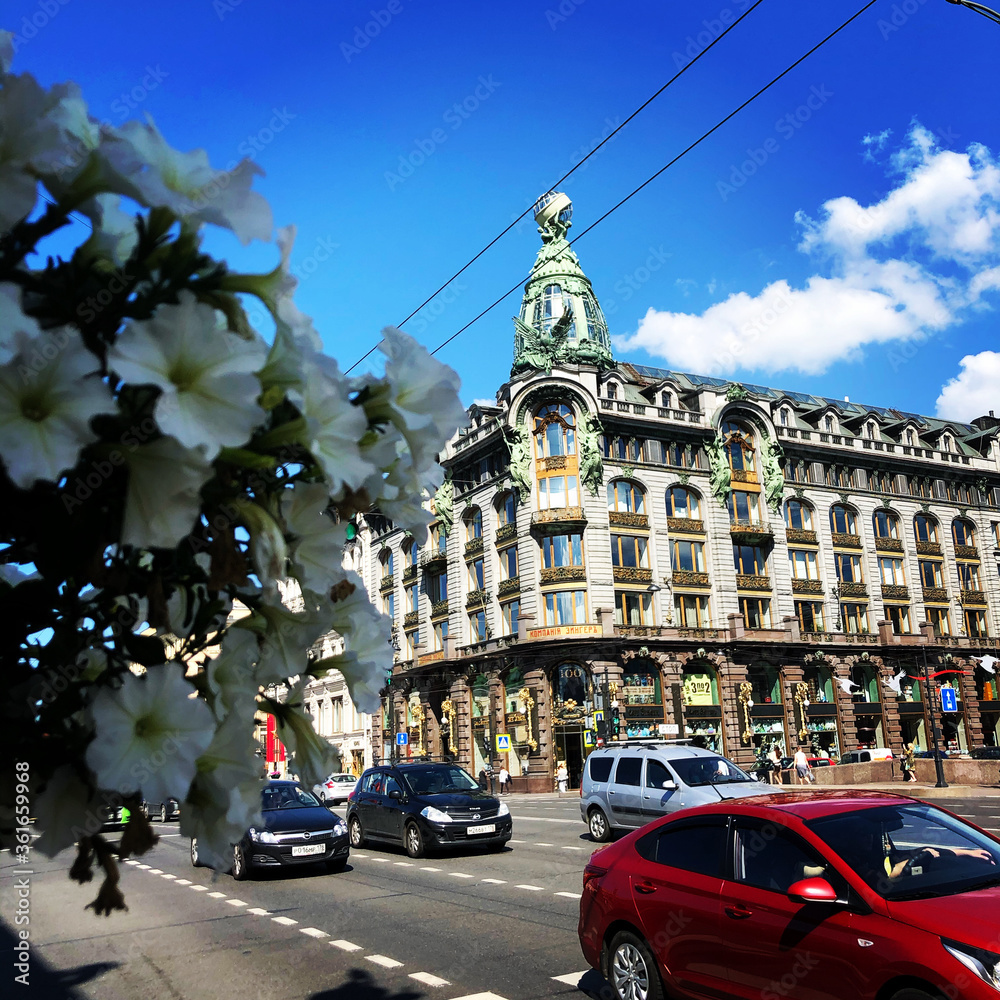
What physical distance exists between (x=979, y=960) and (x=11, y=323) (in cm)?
544

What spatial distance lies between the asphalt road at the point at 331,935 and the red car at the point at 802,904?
100 cm

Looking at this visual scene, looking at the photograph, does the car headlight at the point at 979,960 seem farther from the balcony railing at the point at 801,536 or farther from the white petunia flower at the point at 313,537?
the balcony railing at the point at 801,536

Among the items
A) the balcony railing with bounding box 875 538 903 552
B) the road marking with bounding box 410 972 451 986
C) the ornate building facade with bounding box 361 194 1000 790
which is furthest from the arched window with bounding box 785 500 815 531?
the road marking with bounding box 410 972 451 986

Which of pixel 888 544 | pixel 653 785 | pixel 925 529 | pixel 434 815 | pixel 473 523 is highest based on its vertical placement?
pixel 473 523

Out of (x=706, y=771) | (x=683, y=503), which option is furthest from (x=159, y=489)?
(x=683, y=503)

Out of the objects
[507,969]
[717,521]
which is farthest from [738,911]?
[717,521]

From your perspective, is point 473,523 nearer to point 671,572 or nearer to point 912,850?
point 671,572

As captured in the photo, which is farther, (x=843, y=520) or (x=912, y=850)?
(x=843, y=520)

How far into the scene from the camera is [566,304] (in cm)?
5544

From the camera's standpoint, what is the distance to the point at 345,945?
991 cm

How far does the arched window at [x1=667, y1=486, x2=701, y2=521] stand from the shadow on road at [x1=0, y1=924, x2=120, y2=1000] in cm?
4490

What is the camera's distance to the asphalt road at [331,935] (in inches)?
325

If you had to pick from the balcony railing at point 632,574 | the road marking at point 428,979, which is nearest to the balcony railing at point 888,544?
the balcony railing at point 632,574

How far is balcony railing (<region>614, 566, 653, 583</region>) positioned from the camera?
162 feet
